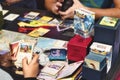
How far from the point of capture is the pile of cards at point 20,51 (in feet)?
5.09

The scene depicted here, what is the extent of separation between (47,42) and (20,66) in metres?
0.28

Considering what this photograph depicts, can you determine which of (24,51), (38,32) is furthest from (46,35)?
(24,51)

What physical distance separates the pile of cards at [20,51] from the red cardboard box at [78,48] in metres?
0.21

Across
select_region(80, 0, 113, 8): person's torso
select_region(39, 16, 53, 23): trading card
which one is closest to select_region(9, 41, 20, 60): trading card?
select_region(39, 16, 53, 23): trading card

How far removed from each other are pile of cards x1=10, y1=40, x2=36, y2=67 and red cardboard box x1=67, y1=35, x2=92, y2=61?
0.70ft

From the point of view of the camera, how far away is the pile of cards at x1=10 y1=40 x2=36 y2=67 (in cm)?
155

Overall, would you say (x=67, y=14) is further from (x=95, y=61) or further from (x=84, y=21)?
(x=95, y=61)

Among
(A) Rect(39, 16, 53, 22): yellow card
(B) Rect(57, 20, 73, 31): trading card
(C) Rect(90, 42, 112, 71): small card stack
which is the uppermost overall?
(C) Rect(90, 42, 112, 71): small card stack

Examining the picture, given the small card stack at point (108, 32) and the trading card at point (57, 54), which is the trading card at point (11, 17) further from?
the small card stack at point (108, 32)

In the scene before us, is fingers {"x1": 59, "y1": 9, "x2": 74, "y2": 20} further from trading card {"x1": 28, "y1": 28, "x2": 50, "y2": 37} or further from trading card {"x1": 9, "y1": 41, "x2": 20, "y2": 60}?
trading card {"x1": 9, "y1": 41, "x2": 20, "y2": 60}

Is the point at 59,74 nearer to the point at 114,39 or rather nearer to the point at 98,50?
the point at 98,50

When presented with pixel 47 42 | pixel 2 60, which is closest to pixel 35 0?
pixel 47 42

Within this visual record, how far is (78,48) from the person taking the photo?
151cm

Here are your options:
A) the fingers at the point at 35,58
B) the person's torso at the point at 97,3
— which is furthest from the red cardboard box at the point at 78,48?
the person's torso at the point at 97,3
